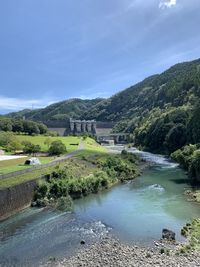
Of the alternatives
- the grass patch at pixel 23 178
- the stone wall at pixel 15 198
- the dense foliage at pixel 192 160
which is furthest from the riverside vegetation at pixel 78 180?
the dense foliage at pixel 192 160

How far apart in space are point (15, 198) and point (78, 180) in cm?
1493

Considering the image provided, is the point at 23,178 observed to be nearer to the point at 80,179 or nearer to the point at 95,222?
the point at 80,179

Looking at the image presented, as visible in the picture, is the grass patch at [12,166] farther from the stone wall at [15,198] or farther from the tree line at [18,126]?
the tree line at [18,126]

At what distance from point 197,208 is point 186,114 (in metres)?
84.3

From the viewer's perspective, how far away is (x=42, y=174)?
57.1m

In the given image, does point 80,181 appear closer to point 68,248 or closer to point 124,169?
point 124,169

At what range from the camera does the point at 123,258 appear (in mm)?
30891

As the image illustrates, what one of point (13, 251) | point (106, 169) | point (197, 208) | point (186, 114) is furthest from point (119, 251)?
point (186, 114)

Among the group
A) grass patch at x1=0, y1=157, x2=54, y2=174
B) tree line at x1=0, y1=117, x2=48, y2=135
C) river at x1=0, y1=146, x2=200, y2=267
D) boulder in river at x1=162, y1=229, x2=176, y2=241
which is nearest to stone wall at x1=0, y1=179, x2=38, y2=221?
river at x1=0, y1=146, x2=200, y2=267

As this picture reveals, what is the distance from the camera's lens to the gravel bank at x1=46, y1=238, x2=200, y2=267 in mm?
29328

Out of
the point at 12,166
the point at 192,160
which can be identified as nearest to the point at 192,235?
the point at 192,160

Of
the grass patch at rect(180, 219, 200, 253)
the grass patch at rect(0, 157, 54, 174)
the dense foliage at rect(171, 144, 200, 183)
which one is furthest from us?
the dense foliage at rect(171, 144, 200, 183)

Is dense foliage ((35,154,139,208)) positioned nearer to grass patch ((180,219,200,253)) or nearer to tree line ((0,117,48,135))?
grass patch ((180,219,200,253))

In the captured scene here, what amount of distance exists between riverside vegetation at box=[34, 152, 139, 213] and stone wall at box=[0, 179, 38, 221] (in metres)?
1.57
